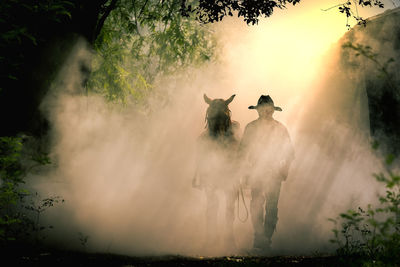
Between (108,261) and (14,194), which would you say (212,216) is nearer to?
(108,261)

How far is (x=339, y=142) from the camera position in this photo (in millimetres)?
11188

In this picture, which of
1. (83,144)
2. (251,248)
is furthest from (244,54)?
(251,248)

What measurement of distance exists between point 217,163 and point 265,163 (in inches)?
36.8

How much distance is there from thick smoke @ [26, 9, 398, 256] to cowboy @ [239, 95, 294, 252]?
61 centimetres

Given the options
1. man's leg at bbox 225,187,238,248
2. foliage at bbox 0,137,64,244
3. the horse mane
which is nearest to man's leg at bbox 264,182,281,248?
man's leg at bbox 225,187,238,248

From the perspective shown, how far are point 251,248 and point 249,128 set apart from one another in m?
2.32

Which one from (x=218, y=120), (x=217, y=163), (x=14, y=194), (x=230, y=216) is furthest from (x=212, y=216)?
(x=14, y=194)

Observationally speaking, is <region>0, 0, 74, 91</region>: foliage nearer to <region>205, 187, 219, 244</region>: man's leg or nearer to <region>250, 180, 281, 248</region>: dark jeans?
<region>205, 187, 219, 244</region>: man's leg

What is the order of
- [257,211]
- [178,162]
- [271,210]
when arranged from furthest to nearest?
[178,162]
[257,211]
[271,210]

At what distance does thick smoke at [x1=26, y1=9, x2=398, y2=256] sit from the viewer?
6930 millimetres

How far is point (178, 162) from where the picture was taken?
15.0 meters

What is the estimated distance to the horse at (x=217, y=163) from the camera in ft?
22.4

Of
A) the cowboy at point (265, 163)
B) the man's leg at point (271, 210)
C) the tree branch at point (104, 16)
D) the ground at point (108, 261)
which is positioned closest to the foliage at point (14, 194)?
the ground at point (108, 261)

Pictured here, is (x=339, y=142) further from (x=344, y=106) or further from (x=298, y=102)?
(x=298, y=102)
